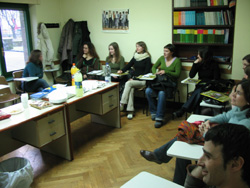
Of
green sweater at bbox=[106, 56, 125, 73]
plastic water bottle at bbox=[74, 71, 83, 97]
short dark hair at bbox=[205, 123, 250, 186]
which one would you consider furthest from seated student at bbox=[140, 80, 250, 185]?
green sweater at bbox=[106, 56, 125, 73]

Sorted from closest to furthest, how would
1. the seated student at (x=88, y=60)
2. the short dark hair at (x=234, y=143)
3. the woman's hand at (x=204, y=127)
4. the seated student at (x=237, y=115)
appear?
1. the short dark hair at (x=234, y=143)
2. the seated student at (x=237, y=115)
3. the woman's hand at (x=204, y=127)
4. the seated student at (x=88, y=60)

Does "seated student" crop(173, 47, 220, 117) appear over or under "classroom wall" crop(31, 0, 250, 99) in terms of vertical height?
under

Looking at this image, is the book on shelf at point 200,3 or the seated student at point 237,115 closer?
the seated student at point 237,115

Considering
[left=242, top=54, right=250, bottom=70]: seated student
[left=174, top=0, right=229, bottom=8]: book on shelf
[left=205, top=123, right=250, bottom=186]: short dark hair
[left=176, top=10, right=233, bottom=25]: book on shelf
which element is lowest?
[left=205, top=123, right=250, bottom=186]: short dark hair

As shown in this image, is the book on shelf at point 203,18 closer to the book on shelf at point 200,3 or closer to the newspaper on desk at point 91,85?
the book on shelf at point 200,3

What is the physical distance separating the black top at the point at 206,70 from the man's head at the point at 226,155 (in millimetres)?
3099

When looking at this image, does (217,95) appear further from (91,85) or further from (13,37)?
(13,37)

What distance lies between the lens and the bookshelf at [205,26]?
4051 mm

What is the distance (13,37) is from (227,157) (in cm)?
487

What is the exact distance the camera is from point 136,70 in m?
4.82

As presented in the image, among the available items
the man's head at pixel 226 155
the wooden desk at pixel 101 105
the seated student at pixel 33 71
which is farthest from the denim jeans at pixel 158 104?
the man's head at pixel 226 155

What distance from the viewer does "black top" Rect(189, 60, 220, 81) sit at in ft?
13.2

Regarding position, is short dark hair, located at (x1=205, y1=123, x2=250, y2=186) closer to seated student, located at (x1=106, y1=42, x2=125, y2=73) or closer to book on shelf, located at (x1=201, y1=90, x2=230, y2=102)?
book on shelf, located at (x1=201, y1=90, x2=230, y2=102)

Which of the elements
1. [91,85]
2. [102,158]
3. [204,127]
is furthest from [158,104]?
[204,127]
